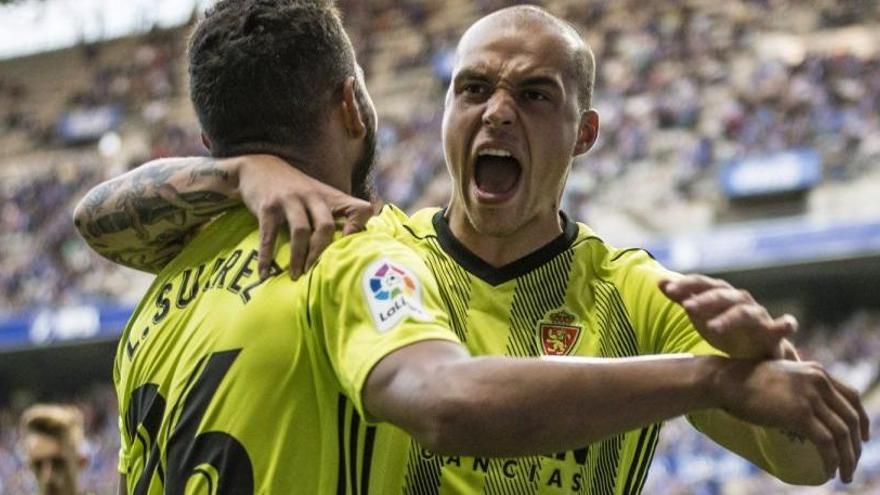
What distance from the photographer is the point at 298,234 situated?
2998 mm

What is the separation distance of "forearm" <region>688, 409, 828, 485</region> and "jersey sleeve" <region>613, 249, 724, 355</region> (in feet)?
0.66

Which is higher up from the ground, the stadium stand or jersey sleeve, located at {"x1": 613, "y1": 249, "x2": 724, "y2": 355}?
jersey sleeve, located at {"x1": 613, "y1": 249, "x2": 724, "y2": 355}

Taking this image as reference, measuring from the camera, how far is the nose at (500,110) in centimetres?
399

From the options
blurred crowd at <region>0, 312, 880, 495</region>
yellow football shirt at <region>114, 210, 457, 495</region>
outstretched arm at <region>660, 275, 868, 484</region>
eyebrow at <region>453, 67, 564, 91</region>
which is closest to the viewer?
outstretched arm at <region>660, 275, 868, 484</region>

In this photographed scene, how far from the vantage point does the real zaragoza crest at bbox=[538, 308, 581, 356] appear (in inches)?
147

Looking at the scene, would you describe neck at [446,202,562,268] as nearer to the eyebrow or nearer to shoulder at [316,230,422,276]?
the eyebrow

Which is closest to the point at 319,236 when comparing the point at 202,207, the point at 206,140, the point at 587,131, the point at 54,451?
the point at 202,207

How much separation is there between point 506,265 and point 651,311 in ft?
1.39

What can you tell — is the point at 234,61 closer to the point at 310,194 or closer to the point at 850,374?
the point at 310,194

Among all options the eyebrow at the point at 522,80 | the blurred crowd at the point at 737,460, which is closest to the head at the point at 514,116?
the eyebrow at the point at 522,80

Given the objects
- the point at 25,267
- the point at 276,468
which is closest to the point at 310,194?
the point at 276,468

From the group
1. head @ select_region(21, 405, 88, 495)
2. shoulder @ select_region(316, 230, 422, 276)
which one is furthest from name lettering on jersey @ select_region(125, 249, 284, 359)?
head @ select_region(21, 405, 88, 495)

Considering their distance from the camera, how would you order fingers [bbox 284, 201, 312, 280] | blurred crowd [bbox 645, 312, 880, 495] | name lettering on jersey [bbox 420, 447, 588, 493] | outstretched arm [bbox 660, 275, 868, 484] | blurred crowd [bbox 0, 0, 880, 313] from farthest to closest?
blurred crowd [bbox 0, 0, 880, 313] < blurred crowd [bbox 645, 312, 880, 495] < name lettering on jersey [bbox 420, 447, 588, 493] < fingers [bbox 284, 201, 312, 280] < outstretched arm [bbox 660, 275, 868, 484]

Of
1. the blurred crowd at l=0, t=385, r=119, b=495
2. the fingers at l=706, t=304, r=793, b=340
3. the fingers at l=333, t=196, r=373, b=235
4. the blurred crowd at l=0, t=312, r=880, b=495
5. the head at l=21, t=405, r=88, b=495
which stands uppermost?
the fingers at l=706, t=304, r=793, b=340
